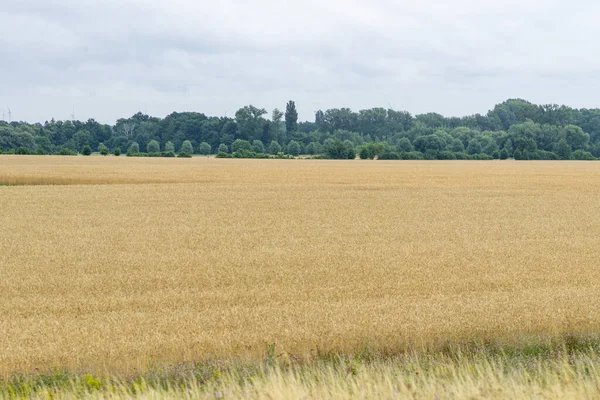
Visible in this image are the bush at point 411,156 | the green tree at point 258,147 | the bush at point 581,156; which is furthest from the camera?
the green tree at point 258,147

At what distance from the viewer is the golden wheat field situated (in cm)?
1030

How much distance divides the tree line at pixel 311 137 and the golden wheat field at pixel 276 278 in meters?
91.6

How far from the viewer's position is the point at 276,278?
15.0 metres

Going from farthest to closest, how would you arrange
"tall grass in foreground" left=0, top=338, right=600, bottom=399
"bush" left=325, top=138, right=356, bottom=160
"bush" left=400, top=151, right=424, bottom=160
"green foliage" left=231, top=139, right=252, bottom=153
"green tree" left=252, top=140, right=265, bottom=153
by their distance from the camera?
"green tree" left=252, top=140, right=265, bottom=153
"green foliage" left=231, top=139, right=252, bottom=153
"bush" left=400, top=151, right=424, bottom=160
"bush" left=325, top=138, right=356, bottom=160
"tall grass in foreground" left=0, top=338, right=600, bottom=399

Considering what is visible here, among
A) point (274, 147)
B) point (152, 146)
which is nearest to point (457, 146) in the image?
point (274, 147)

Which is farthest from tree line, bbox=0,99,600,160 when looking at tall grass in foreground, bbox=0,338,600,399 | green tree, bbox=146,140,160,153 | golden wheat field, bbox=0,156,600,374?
tall grass in foreground, bbox=0,338,600,399

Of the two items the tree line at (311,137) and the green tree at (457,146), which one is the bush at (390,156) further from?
the green tree at (457,146)

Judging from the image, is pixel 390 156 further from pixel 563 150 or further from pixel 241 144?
pixel 563 150

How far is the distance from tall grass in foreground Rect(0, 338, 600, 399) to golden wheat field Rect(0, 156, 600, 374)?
2.26 feet

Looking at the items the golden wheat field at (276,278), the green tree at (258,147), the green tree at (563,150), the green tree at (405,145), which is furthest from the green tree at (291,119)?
the golden wheat field at (276,278)

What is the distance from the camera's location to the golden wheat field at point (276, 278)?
33.8 feet

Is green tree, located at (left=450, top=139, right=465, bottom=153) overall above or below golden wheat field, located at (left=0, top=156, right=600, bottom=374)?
above

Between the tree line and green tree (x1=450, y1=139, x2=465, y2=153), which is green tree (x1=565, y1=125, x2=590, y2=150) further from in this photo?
green tree (x1=450, y1=139, x2=465, y2=153)

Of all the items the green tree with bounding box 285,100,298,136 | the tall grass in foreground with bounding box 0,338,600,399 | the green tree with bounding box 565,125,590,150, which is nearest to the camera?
the tall grass in foreground with bounding box 0,338,600,399
